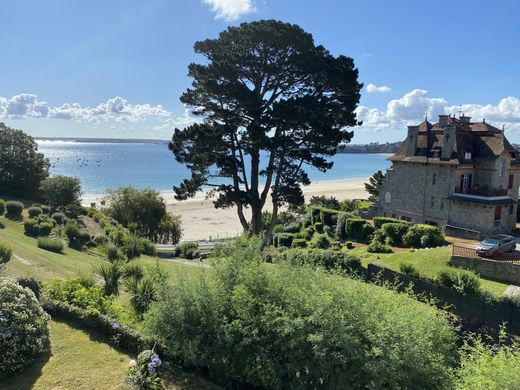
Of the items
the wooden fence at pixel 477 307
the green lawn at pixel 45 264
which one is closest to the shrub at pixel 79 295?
the green lawn at pixel 45 264

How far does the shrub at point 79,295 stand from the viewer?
1145 cm

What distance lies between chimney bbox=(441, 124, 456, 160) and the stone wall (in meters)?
11.8

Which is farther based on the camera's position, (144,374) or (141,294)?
(141,294)

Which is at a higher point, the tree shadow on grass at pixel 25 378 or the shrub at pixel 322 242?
the tree shadow on grass at pixel 25 378

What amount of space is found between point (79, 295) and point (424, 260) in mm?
19581

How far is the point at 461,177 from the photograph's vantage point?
31.3 meters

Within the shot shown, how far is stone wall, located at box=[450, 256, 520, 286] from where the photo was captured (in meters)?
20.9

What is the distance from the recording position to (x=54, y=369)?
357 inches

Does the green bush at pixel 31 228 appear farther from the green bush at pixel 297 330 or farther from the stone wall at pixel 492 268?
the stone wall at pixel 492 268

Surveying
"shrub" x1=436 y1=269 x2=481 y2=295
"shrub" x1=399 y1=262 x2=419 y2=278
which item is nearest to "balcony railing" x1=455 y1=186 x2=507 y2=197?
"shrub" x1=399 y1=262 x2=419 y2=278

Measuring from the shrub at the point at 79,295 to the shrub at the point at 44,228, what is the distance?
45.8ft

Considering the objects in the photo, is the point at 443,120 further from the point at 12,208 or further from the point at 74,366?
the point at 12,208

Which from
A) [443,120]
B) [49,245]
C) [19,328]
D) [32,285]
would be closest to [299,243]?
[49,245]

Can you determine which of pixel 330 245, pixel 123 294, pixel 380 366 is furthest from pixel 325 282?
pixel 330 245
